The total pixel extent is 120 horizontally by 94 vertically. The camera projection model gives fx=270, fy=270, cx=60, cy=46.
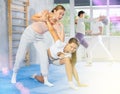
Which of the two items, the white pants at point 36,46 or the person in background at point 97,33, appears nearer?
the white pants at point 36,46

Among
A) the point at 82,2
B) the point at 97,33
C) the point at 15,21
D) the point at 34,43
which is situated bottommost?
the point at 34,43

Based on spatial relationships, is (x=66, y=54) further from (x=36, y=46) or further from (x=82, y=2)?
Answer: (x=82, y=2)

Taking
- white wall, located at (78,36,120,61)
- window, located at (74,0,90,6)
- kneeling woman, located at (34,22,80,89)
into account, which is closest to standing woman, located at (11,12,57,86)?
kneeling woman, located at (34,22,80,89)

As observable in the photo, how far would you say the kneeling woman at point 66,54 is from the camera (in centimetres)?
342

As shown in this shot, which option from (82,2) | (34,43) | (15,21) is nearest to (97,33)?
(82,2)

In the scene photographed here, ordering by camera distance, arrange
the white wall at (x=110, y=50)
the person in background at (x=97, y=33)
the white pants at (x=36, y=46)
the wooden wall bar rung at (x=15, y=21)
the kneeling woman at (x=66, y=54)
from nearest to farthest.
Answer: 1. the kneeling woman at (x=66, y=54)
2. the white pants at (x=36, y=46)
3. the wooden wall bar rung at (x=15, y=21)
4. the person in background at (x=97, y=33)
5. the white wall at (x=110, y=50)

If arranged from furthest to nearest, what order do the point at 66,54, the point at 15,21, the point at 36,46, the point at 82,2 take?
the point at 82,2 → the point at 15,21 → the point at 36,46 → the point at 66,54

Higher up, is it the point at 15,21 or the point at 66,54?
the point at 15,21

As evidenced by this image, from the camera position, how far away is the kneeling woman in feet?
11.2

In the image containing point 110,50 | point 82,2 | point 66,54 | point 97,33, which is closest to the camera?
point 66,54

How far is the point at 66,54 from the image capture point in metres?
3.51

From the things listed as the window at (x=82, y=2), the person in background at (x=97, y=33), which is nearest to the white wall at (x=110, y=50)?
the person in background at (x=97, y=33)

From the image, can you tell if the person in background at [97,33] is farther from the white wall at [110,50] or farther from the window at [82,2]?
the window at [82,2]

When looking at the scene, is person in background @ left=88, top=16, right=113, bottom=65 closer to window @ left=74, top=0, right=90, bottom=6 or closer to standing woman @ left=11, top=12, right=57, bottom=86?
window @ left=74, top=0, right=90, bottom=6
